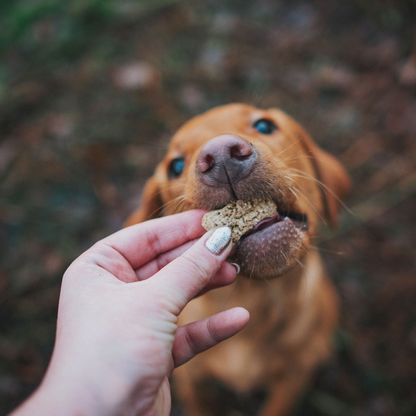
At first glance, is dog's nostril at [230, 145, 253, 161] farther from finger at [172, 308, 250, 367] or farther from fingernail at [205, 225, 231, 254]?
finger at [172, 308, 250, 367]

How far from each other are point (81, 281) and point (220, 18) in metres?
4.70

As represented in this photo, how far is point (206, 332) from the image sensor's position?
1438mm

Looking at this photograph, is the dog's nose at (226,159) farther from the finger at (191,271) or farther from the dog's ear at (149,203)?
the dog's ear at (149,203)

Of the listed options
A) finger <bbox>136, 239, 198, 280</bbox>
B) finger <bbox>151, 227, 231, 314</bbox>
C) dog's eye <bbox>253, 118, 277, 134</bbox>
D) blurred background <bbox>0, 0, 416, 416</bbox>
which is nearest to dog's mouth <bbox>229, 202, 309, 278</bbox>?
finger <bbox>151, 227, 231, 314</bbox>

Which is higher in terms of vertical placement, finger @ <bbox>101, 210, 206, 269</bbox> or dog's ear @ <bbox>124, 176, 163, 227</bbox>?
finger @ <bbox>101, 210, 206, 269</bbox>

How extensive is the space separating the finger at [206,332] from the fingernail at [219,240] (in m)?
0.35

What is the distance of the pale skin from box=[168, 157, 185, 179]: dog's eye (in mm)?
819

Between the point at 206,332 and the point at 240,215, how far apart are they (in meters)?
0.56

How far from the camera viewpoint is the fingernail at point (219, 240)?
4.01ft

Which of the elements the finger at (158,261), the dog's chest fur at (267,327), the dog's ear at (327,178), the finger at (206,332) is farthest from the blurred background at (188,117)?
the finger at (158,261)

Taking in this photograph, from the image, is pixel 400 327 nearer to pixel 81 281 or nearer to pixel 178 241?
pixel 178 241

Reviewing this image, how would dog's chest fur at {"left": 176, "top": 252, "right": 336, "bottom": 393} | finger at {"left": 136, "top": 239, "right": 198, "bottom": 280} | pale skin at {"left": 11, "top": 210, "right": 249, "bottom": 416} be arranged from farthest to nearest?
dog's chest fur at {"left": 176, "top": 252, "right": 336, "bottom": 393}
finger at {"left": 136, "top": 239, "right": 198, "bottom": 280}
pale skin at {"left": 11, "top": 210, "right": 249, "bottom": 416}

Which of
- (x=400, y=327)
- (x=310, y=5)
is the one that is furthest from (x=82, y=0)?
(x=400, y=327)

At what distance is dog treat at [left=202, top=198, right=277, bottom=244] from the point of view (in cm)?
131
